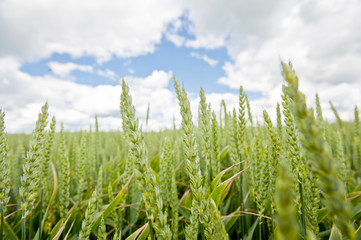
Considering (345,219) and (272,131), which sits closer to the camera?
(345,219)

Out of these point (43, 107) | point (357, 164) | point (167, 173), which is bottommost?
point (357, 164)

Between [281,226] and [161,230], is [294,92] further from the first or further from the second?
[161,230]

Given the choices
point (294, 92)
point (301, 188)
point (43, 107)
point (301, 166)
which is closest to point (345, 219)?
point (294, 92)

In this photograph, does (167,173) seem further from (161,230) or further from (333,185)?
(333,185)

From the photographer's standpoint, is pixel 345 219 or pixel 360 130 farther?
pixel 360 130

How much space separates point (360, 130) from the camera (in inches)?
172

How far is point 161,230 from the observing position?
31.4 inches

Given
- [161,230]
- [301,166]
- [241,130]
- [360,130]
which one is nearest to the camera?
[161,230]

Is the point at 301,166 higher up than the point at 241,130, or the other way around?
the point at 241,130

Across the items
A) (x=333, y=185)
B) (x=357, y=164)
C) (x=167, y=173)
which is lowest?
(x=357, y=164)

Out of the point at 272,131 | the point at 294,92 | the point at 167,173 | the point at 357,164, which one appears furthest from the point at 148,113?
the point at 357,164

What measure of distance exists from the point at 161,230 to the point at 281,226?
0.57m

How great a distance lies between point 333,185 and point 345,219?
0.43 ft

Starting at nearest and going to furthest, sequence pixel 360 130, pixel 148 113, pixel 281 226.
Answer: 1. pixel 281 226
2. pixel 148 113
3. pixel 360 130
